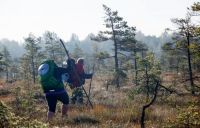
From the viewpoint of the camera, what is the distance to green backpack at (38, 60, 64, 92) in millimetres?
9794

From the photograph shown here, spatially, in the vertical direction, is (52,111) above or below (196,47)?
below

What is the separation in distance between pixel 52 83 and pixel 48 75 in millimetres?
262

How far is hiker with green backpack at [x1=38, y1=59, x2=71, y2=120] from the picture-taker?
32.2ft

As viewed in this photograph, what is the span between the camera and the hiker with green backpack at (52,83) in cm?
982

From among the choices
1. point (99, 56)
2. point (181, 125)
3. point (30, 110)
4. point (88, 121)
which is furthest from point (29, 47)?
Result: point (181, 125)

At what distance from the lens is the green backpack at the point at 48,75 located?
9794mm

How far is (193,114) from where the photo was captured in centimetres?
635

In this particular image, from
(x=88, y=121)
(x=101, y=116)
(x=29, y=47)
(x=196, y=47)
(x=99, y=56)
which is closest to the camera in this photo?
(x=88, y=121)

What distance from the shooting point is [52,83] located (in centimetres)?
993

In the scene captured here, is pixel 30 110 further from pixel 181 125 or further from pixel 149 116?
pixel 181 125

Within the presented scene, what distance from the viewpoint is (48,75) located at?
984 cm

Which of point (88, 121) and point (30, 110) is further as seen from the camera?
point (30, 110)

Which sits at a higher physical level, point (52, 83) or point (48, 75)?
point (48, 75)

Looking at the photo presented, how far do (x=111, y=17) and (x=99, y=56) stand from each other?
453 cm
